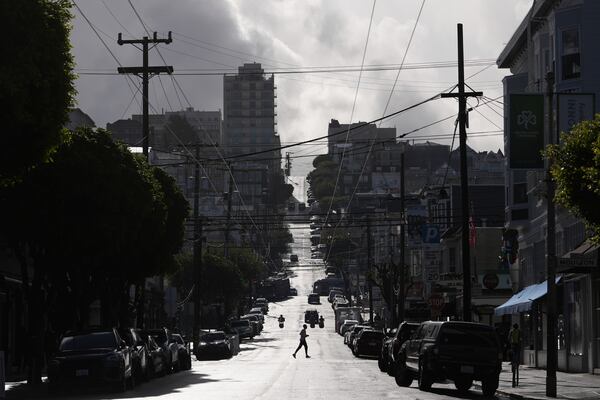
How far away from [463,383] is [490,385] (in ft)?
2.39

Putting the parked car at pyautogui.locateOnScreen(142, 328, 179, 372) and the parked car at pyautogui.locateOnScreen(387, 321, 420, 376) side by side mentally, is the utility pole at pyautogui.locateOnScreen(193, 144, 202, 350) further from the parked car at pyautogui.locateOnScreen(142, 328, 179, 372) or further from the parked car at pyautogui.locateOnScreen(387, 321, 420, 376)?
the parked car at pyautogui.locateOnScreen(387, 321, 420, 376)

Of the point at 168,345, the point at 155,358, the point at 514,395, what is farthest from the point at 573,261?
the point at 168,345

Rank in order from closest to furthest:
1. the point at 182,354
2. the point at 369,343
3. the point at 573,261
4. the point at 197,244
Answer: the point at 573,261 < the point at 182,354 < the point at 369,343 < the point at 197,244

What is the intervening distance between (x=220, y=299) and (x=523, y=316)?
64888mm

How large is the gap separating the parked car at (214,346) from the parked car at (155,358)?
2052 centimetres

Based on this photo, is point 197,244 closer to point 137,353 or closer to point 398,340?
point 398,340

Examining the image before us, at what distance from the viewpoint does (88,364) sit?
32.8 metres

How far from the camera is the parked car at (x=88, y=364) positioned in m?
32.6

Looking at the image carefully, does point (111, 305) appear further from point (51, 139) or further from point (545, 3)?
point (51, 139)

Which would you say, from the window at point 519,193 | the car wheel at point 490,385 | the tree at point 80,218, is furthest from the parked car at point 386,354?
the window at point 519,193

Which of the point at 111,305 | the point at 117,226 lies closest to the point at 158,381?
the point at 117,226

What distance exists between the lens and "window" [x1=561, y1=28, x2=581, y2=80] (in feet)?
155

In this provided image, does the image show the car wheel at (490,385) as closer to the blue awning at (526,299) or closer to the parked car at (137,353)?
the parked car at (137,353)

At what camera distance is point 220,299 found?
122312mm
